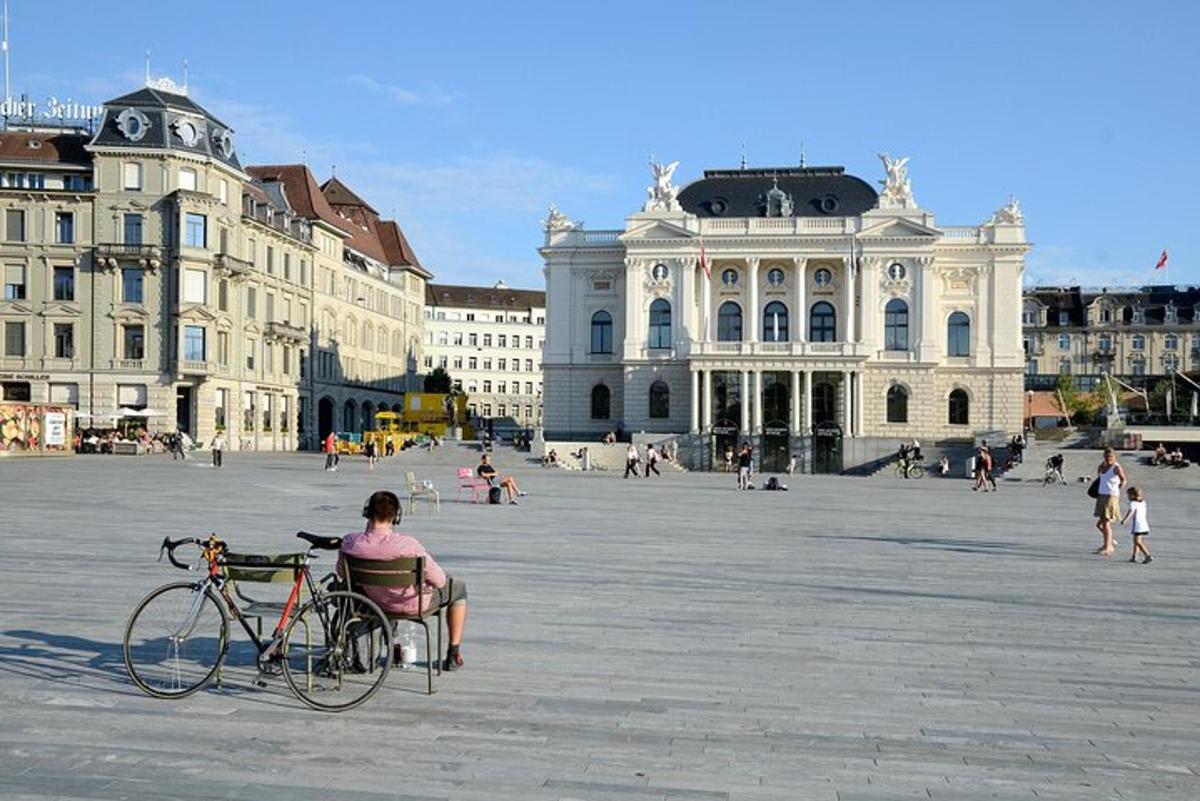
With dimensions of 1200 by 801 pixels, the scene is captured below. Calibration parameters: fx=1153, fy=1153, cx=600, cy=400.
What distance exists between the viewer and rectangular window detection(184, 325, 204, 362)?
68.4 meters

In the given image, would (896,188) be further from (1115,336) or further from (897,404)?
(1115,336)

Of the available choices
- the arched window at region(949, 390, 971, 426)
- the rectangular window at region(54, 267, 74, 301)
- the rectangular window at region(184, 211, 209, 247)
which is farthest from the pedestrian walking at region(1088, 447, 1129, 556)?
the rectangular window at region(54, 267, 74, 301)

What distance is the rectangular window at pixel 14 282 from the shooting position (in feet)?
222

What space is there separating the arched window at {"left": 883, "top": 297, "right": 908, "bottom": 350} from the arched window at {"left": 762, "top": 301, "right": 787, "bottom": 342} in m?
6.43

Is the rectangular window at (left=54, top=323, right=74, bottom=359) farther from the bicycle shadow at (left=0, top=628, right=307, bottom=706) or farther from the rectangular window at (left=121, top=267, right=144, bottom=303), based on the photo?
the bicycle shadow at (left=0, top=628, right=307, bottom=706)

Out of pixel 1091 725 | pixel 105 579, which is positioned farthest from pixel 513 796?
pixel 105 579

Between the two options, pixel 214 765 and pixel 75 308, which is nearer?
pixel 214 765

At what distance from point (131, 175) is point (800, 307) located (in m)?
41.7

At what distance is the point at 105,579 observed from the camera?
45.5 feet

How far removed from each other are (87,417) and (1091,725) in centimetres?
6698

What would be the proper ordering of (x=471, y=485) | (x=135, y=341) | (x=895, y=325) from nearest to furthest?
1. (x=471, y=485)
2. (x=135, y=341)
3. (x=895, y=325)

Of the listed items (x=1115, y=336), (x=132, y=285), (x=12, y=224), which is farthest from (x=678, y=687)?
(x=1115, y=336)

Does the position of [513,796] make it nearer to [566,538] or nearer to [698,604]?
[698,604]

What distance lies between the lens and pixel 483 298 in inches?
6024
